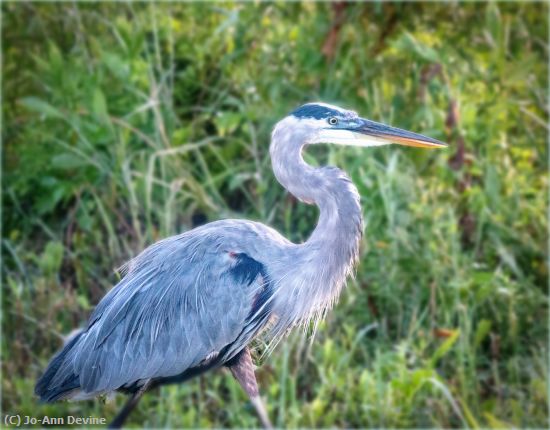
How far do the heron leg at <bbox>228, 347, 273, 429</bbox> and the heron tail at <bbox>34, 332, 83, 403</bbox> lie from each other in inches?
21.1

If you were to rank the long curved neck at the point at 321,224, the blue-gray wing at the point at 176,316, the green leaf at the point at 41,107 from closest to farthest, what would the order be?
the long curved neck at the point at 321,224, the blue-gray wing at the point at 176,316, the green leaf at the point at 41,107

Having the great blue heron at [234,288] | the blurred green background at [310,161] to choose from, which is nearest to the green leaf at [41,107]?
the blurred green background at [310,161]

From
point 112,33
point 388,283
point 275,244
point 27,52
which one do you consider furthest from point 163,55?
point 275,244

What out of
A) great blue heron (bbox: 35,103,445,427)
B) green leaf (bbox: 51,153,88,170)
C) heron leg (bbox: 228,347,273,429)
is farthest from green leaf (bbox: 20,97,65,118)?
heron leg (bbox: 228,347,273,429)

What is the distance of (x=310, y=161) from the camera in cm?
560

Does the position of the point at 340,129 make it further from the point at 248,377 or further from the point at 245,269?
the point at 248,377

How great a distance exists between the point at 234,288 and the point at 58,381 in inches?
26.0

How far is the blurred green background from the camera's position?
5168 mm

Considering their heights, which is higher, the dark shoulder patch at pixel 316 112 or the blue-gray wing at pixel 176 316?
the dark shoulder patch at pixel 316 112

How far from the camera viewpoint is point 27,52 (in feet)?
21.5

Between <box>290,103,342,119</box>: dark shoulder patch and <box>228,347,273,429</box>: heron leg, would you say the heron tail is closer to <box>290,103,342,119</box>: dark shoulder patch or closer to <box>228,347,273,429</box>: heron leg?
<box>228,347,273,429</box>: heron leg

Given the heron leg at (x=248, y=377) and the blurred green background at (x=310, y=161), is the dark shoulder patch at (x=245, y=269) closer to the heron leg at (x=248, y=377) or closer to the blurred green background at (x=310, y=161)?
the heron leg at (x=248, y=377)

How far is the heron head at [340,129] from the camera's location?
3801 millimetres

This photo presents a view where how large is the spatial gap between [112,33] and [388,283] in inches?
88.5
